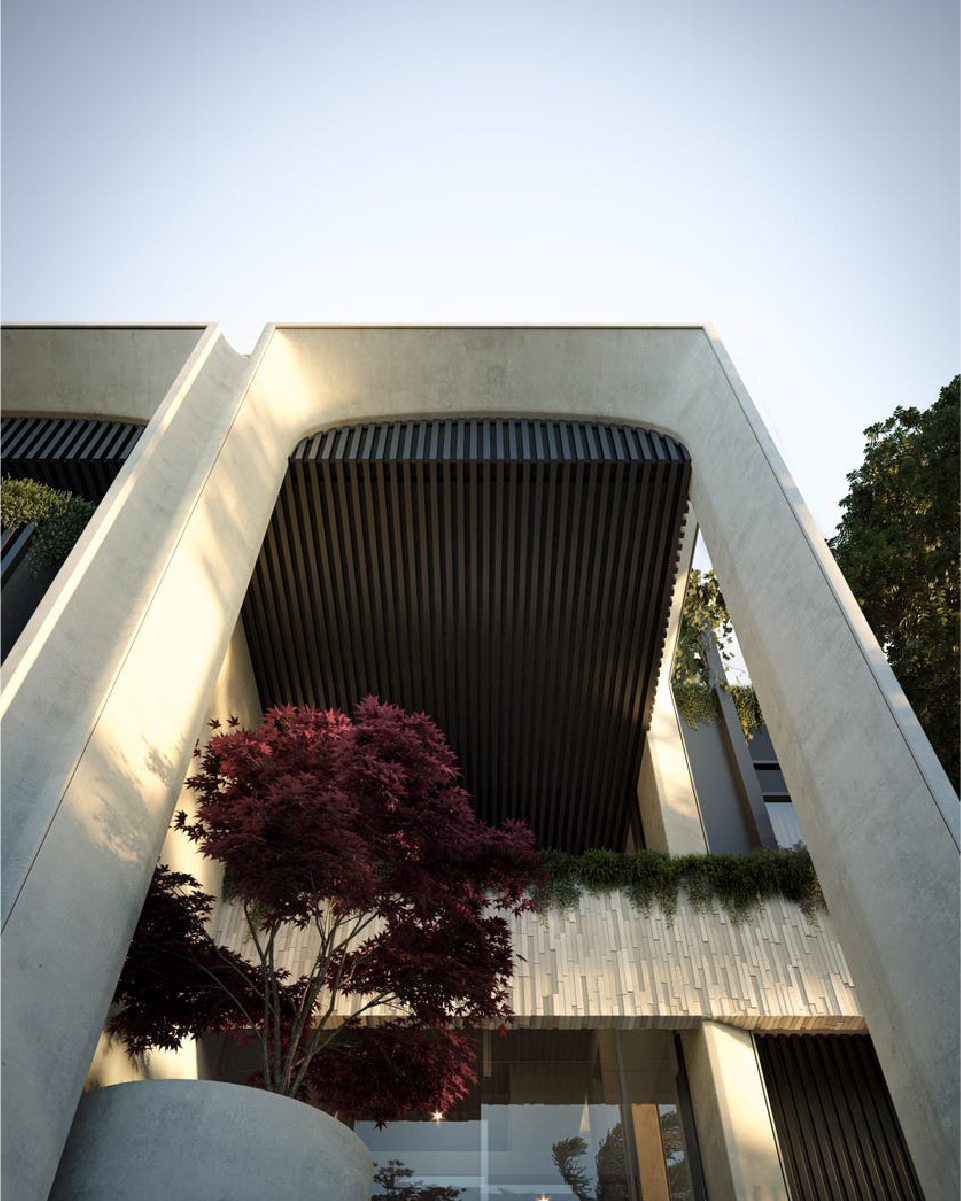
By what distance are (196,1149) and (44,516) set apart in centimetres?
612

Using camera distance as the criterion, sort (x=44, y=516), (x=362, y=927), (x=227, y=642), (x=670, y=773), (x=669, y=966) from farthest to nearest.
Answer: (x=670, y=773) → (x=44, y=516) → (x=669, y=966) → (x=227, y=642) → (x=362, y=927)

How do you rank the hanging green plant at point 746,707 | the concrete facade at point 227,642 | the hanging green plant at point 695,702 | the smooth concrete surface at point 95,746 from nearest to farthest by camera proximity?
the smooth concrete surface at point 95,746 < the concrete facade at point 227,642 < the hanging green plant at point 746,707 < the hanging green plant at point 695,702

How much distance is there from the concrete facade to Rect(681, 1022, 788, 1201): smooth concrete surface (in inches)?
118

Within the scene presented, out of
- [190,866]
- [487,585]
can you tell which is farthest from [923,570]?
[190,866]

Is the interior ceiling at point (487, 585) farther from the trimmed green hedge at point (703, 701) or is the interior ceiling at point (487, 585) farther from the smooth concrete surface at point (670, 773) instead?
the trimmed green hedge at point (703, 701)

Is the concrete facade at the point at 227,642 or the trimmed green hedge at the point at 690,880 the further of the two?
the trimmed green hedge at the point at 690,880

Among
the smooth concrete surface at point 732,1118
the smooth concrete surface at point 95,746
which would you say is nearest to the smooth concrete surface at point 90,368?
the smooth concrete surface at point 95,746

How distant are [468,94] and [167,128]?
3.88 m

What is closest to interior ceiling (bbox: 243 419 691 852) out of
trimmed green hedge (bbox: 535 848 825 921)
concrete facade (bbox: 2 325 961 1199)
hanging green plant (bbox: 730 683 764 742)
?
concrete facade (bbox: 2 325 961 1199)

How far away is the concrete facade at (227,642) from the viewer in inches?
146

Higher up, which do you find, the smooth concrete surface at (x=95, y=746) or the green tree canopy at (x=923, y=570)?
the green tree canopy at (x=923, y=570)

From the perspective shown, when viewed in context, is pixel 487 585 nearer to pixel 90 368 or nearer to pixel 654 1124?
pixel 90 368

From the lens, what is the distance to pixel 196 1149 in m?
3.54

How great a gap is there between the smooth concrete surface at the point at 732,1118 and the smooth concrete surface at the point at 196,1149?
170 inches
